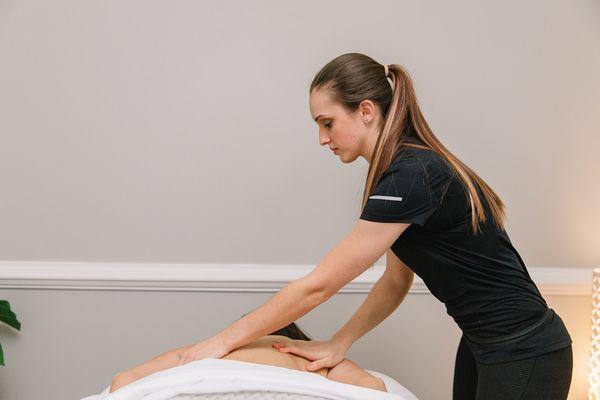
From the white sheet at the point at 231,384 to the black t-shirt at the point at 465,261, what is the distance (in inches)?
11.6

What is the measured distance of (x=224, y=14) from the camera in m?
2.11

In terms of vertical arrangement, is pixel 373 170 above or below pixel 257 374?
above

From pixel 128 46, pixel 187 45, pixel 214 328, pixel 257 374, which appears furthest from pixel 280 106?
pixel 257 374

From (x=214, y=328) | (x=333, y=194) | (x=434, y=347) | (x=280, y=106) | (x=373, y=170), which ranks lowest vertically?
(x=434, y=347)

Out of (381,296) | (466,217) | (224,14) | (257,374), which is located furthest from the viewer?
(224,14)

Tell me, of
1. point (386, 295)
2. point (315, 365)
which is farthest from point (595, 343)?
point (315, 365)

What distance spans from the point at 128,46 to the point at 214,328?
1037mm

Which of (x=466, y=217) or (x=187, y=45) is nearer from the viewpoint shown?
(x=466, y=217)

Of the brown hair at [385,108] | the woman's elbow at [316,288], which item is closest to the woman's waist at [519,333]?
the brown hair at [385,108]

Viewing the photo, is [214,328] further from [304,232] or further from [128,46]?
[128,46]

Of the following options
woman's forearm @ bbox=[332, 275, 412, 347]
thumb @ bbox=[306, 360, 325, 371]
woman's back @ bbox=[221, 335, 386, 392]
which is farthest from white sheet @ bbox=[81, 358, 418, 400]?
woman's forearm @ bbox=[332, 275, 412, 347]

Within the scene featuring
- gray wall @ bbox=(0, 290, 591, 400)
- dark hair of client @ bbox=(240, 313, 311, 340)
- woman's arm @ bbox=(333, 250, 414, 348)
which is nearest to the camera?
woman's arm @ bbox=(333, 250, 414, 348)

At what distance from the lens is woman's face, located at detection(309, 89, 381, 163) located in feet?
4.32

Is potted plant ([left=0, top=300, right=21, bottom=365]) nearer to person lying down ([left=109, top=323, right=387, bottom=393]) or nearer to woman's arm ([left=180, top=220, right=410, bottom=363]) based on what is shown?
person lying down ([left=109, top=323, right=387, bottom=393])
